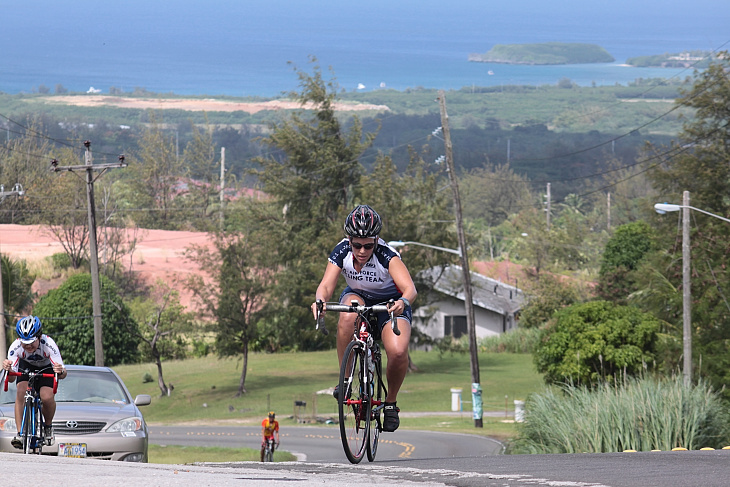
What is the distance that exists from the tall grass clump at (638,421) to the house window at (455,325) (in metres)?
57.4

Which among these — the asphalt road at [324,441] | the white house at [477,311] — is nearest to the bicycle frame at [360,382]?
the asphalt road at [324,441]

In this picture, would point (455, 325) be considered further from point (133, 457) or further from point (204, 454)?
point (133, 457)

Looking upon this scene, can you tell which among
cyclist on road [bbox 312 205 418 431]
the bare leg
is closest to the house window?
the bare leg

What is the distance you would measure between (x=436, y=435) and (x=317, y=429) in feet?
20.5

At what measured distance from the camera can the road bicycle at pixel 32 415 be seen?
40.3 ft

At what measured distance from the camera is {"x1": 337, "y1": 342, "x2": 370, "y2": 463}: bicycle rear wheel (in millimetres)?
9789

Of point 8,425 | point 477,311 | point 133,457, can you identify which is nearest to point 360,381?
point 133,457

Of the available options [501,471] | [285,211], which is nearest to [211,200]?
[285,211]

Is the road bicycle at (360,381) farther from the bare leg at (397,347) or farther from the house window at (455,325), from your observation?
the house window at (455,325)

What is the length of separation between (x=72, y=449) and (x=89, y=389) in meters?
1.53

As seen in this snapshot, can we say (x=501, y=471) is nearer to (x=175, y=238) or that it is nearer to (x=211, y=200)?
(x=175, y=238)

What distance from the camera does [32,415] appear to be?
40.5 ft

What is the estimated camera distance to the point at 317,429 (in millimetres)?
42344

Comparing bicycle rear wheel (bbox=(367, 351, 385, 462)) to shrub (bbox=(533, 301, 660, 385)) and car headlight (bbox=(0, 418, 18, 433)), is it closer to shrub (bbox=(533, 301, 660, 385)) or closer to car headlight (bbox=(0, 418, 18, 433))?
car headlight (bbox=(0, 418, 18, 433))
